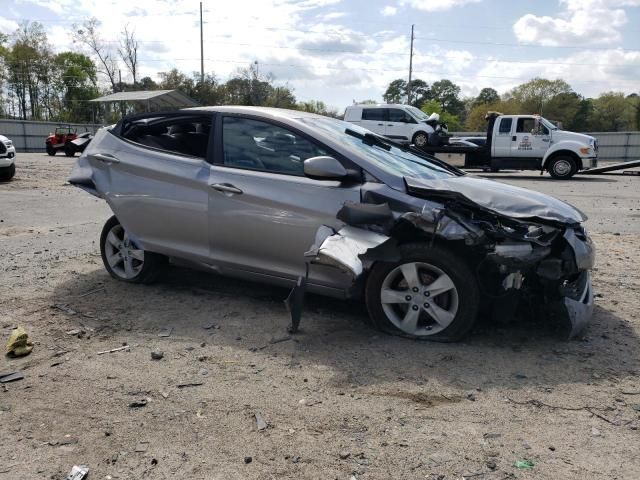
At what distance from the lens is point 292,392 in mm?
3160

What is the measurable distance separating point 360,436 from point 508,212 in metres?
1.83

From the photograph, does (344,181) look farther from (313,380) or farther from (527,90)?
(527,90)

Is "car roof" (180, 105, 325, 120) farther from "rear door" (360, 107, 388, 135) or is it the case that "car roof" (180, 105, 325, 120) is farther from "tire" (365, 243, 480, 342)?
"rear door" (360, 107, 388, 135)

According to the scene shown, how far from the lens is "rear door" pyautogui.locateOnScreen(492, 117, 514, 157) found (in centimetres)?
1936

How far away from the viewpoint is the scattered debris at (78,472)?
7.82 ft

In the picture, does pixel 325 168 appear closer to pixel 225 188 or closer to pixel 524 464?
pixel 225 188

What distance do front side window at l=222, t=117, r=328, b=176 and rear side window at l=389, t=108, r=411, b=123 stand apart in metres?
18.9

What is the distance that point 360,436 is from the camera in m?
2.70

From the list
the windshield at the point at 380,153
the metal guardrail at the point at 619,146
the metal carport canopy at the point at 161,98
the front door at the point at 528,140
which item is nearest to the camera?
the windshield at the point at 380,153

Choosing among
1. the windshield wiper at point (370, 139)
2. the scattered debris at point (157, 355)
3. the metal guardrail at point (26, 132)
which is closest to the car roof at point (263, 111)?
the windshield wiper at point (370, 139)

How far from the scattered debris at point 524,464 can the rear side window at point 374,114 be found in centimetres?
2152

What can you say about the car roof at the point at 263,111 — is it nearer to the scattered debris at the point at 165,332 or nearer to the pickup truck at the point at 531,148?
the scattered debris at the point at 165,332

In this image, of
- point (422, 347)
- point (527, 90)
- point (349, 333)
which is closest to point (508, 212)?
point (422, 347)

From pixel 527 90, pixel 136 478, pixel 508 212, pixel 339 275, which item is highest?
pixel 527 90
